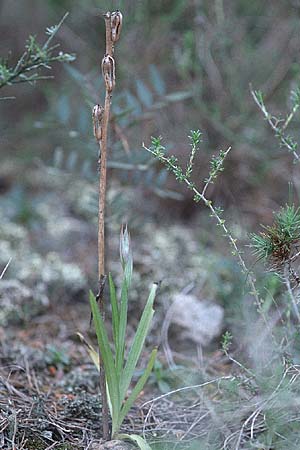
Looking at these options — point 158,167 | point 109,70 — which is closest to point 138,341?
point 109,70

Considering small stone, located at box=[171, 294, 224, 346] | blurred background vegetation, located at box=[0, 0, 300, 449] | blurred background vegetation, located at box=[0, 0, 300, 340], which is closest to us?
small stone, located at box=[171, 294, 224, 346]

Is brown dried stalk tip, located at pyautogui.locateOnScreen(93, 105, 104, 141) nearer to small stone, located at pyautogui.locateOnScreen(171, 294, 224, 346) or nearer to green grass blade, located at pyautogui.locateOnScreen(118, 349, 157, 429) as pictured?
green grass blade, located at pyautogui.locateOnScreen(118, 349, 157, 429)

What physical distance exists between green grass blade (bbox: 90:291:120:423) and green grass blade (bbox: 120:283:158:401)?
0.07 ft

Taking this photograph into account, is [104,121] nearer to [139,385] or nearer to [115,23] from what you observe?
[115,23]

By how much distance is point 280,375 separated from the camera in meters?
1.29

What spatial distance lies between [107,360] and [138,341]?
0.08 metres

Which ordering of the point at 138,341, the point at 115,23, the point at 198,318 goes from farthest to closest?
the point at 198,318, the point at 138,341, the point at 115,23

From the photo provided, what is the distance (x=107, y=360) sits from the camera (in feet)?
3.79

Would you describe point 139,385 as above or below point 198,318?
above

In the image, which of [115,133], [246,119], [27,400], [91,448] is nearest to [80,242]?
[115,133]

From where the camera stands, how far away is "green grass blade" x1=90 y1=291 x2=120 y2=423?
113 cm

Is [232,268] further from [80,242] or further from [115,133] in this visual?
[80,242]

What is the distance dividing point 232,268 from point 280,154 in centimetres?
73

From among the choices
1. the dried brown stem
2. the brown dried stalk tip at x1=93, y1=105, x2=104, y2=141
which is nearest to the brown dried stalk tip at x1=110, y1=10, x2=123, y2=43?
the dried brown stem
